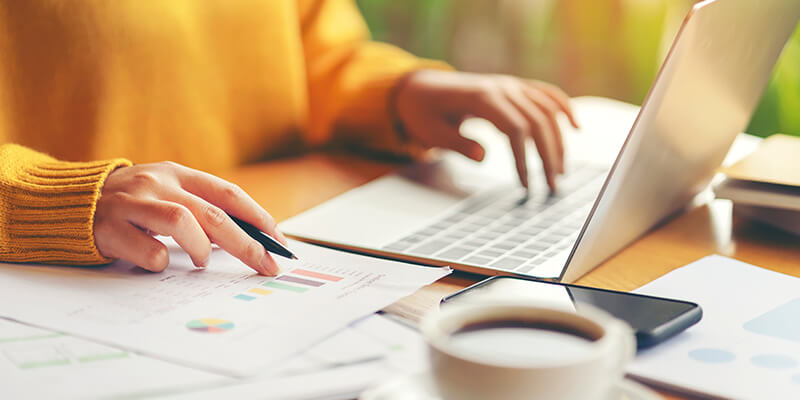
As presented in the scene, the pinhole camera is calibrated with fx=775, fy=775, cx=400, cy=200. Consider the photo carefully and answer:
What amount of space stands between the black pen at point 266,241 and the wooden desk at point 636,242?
0.35ft

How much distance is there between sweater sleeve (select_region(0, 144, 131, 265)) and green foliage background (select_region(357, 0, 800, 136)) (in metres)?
1.61

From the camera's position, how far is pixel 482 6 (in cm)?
215

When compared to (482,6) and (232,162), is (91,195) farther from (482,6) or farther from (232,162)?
(482,6)

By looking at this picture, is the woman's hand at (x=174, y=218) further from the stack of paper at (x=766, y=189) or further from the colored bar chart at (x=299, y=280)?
the stack of paper at (x=766, y=189)

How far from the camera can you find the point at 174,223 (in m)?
0.55

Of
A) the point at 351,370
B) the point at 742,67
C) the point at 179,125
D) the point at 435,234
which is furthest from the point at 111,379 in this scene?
the point at 179,125

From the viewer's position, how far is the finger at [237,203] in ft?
1.93

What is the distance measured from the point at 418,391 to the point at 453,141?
2.00ft

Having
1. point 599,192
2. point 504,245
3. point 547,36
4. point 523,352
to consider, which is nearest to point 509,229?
point 504,245

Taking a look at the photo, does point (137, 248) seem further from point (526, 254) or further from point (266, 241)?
point (526, 254)

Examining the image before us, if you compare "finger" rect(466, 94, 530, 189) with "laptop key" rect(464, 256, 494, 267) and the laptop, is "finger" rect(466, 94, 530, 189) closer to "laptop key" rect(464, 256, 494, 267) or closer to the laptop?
the laptop

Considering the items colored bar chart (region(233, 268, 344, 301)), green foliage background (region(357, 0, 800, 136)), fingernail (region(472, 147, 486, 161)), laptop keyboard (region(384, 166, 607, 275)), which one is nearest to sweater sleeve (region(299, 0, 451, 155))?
fingernail (region(472, 147, 486, 161))

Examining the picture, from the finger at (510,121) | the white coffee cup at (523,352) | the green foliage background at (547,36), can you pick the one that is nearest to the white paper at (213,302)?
the white coffee cup at (523,352)

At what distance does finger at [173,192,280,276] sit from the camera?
552 millimetres
